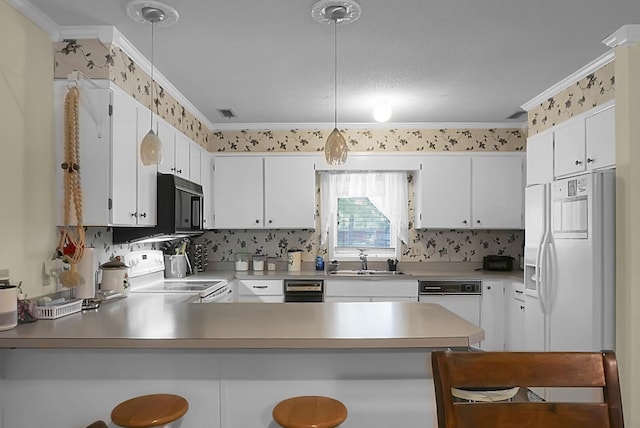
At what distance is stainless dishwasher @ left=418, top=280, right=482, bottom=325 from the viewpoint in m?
4.47

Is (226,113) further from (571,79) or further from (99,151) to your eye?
(571,79)

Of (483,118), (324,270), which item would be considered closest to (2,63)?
(324,270)

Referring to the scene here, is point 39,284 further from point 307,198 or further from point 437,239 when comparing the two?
point 437,239

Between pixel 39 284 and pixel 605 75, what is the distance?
149 inches

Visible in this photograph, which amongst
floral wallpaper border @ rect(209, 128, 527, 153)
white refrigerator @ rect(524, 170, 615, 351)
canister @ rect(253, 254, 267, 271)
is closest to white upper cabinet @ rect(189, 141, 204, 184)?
floral wallpaper border @ rect(209, 128, 527, 153)

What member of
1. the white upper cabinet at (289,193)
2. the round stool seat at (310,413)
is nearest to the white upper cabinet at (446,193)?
the white upper cabinet at (289,193)

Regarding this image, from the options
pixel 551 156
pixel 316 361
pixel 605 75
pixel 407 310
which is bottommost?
pixel 316 361

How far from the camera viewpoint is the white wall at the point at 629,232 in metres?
2.63

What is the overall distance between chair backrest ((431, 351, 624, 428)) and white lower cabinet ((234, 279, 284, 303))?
3508 millimetres

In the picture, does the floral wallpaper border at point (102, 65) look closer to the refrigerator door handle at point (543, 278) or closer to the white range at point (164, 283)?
the white range at point (164, 283)

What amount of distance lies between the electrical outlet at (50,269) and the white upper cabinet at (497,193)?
382cm

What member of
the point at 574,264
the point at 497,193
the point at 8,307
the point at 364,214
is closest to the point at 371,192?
the point at 364,214

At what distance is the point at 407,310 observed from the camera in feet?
8.00

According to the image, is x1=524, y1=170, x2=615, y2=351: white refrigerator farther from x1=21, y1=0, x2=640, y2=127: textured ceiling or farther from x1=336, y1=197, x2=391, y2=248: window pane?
x1=336, y1=197, x2=391, y2=248: window pane
